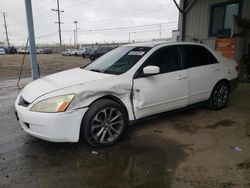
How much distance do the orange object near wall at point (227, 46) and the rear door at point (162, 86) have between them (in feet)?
16.7

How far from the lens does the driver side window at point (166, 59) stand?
12.3 feet

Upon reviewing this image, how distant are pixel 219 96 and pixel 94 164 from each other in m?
3.32

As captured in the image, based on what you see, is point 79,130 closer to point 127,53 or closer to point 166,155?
point 166,155

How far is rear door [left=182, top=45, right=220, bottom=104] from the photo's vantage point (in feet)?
13.7

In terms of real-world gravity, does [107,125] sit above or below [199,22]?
below

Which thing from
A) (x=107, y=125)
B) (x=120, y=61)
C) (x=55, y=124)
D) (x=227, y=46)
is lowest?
(x=107, y=125)

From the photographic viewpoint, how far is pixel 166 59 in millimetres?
3910

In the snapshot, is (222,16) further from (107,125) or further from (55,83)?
(55,83)

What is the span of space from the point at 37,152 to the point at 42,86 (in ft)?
3.18

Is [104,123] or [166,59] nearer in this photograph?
[104,123]

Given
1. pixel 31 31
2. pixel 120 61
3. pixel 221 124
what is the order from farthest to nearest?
1. pixel 31 31
2. pixel 221 124
3. pixel 120 61

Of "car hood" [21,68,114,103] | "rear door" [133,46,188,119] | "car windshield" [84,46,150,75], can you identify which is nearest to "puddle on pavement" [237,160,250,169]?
"rear door" [133,46,188,119]

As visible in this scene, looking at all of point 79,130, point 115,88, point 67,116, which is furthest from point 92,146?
point 115,88

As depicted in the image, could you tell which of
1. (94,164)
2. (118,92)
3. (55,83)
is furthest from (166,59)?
(94,164)
